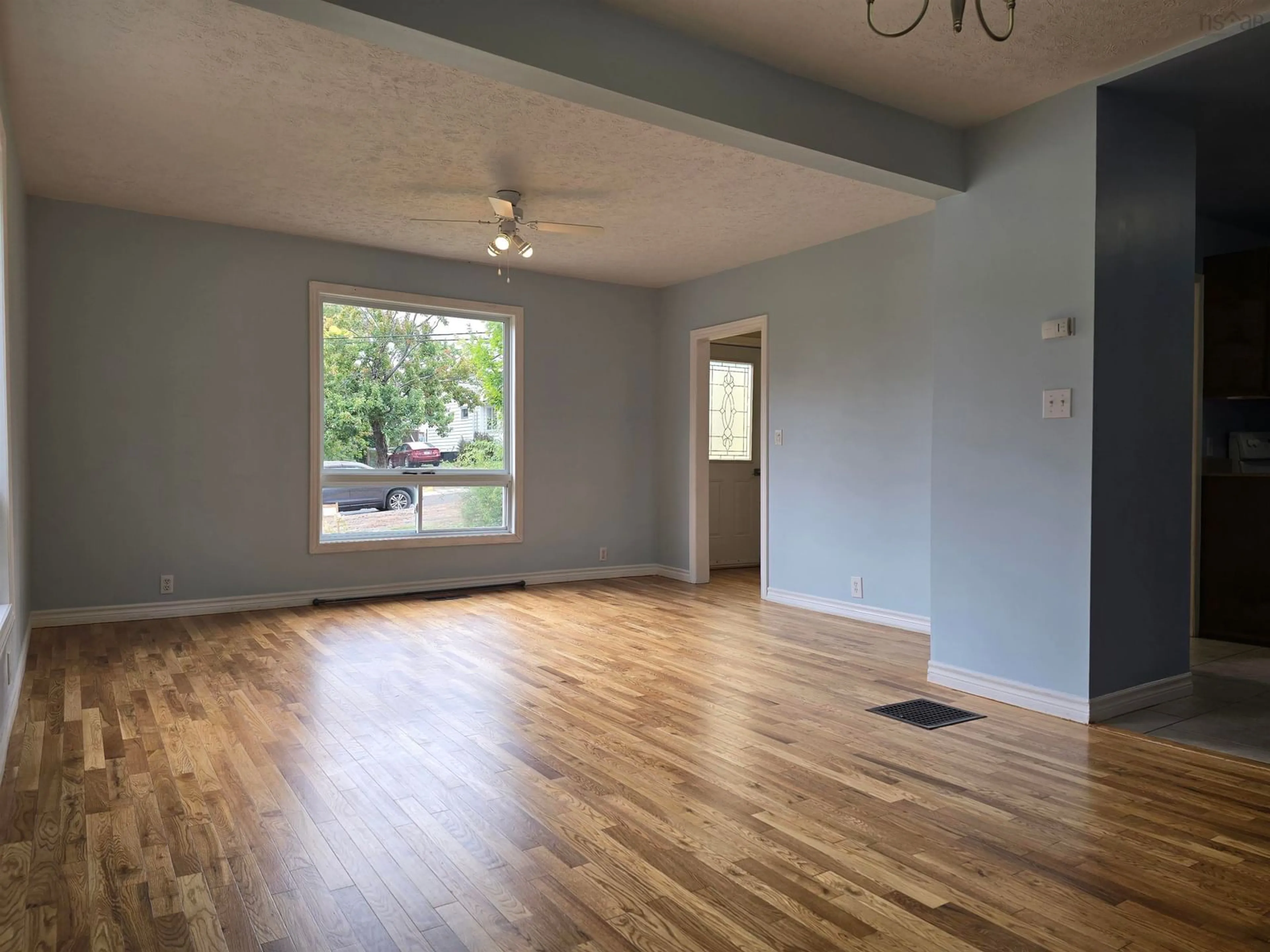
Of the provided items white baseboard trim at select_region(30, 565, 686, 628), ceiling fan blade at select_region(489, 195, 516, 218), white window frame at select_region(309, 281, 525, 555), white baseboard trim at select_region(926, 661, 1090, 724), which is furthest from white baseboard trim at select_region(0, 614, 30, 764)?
white baseboard trim at select_region(926, 661, 1090, 724)

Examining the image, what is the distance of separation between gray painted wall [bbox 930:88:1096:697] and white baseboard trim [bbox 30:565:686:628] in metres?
3.75

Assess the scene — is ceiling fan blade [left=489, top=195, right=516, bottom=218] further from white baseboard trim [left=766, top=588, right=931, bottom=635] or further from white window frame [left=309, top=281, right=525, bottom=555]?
white baseboard trim [left=766, top=588, right=931, bottom=635]

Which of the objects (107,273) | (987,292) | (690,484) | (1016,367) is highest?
(107,273)

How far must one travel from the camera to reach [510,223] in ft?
16.3

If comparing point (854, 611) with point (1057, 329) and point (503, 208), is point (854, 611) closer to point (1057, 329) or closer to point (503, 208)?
point (1057, 329)

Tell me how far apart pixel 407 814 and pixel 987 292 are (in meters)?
3.32

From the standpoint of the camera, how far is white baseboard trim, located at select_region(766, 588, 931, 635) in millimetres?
5289

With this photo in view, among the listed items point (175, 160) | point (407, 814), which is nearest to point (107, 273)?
point (175, 160)

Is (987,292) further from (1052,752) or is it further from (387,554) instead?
(387,554)

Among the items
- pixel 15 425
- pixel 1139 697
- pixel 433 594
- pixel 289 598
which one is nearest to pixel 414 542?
pixel 433 594

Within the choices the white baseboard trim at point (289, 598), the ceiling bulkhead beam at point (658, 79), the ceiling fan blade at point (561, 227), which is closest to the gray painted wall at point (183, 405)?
the white baseboard trim at point (289, 598)

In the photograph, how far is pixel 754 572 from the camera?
8047mm

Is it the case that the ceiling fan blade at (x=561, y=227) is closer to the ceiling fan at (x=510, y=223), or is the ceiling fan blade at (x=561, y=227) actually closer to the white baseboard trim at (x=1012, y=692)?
the ceiling fan at (x=510, y=223)

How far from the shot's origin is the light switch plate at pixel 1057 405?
138 inches
